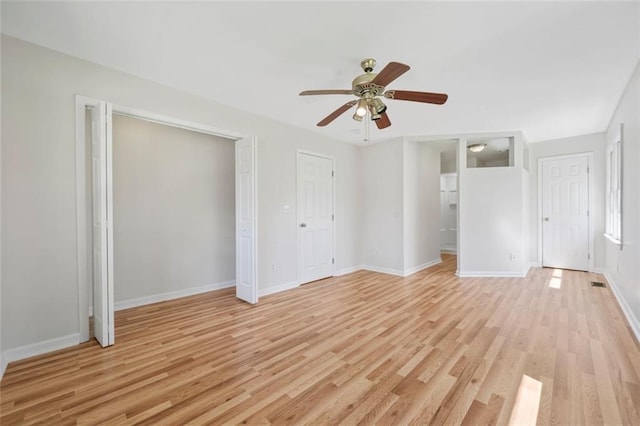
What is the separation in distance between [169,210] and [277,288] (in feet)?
6.44

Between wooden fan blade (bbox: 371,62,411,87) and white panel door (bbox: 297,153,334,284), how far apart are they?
2.45 metres

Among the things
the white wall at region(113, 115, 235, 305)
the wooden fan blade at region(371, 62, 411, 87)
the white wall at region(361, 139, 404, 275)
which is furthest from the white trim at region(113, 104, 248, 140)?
the white wall at region(361, 139, 404, 275)

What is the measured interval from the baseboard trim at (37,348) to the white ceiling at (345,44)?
8.43ft

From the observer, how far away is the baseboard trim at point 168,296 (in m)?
3.41

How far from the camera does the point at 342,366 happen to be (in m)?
2.11

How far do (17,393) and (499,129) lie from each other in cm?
641

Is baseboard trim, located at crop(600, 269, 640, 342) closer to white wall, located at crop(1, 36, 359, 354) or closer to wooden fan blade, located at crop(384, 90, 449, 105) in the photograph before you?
wooden fan blade, located at crop(384, 90, 449, 105)

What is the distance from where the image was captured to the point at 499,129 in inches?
179

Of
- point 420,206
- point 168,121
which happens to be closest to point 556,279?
point 420,206

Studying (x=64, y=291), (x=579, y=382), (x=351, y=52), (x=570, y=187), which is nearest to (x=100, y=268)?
(x=64, y=291)

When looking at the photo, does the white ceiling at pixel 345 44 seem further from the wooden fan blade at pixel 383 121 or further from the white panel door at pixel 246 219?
the white panel door at pixel 246 219

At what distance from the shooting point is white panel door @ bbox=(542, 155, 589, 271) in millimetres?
5008

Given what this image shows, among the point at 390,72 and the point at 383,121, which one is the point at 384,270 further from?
the point at 390,72

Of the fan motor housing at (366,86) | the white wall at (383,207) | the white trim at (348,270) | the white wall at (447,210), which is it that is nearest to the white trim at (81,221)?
the fan motor housing at (366,86)
